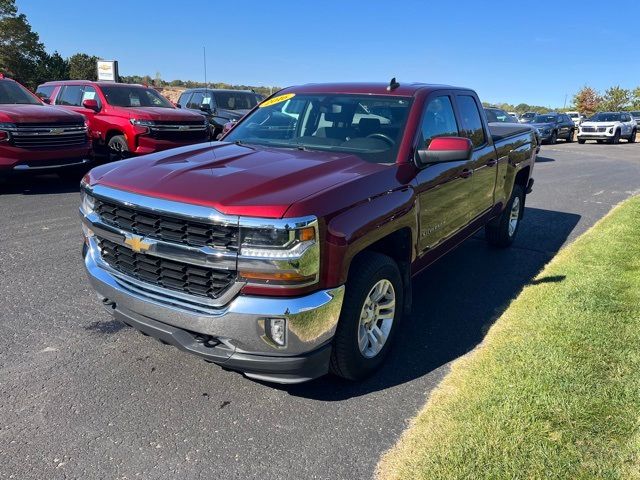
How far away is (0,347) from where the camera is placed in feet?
11.7

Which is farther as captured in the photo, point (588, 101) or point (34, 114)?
point (588, 101)

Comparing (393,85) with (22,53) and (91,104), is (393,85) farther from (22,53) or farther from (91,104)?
(22,53)

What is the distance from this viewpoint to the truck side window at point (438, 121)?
402 centimetres

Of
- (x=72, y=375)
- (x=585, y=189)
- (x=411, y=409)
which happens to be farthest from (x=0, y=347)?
(x=585, y=189)

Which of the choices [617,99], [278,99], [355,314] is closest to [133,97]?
[278,99]

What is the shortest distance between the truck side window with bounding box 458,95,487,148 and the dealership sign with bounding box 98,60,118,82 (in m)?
28.4

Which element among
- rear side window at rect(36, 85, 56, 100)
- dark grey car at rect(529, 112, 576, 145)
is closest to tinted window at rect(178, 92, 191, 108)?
rear side window at rect(36, 85, 56, 100)

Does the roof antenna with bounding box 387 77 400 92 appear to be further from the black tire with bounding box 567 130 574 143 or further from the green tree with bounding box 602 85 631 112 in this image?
the green tree with bounding box 602 85 631 112

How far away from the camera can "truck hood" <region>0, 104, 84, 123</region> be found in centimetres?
830

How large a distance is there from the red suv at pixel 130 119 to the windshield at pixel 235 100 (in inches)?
99.0

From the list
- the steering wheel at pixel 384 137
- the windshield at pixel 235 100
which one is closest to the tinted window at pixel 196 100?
the windshield at pixel 235 100

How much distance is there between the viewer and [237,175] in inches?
120

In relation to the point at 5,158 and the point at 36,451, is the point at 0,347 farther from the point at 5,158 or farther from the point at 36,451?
the point at 5,158

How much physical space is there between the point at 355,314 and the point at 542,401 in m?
1.21
